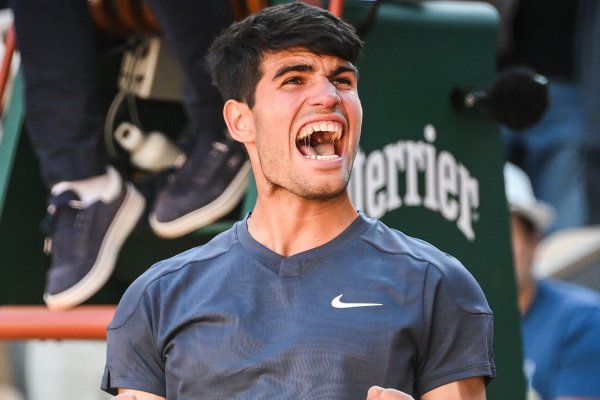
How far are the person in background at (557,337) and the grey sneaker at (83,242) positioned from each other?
1.74 m

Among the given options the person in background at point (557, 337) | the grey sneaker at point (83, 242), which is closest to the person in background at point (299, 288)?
the grey sneaker at point (83, 242)

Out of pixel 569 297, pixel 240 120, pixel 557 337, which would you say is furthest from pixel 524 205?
pixel 240 120

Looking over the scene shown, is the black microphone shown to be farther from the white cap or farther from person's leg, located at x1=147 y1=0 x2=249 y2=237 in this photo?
the white cap

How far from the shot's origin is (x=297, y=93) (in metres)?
3.11

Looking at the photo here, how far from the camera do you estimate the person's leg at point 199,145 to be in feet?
13.2

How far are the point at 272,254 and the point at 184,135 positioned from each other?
5.11 ft

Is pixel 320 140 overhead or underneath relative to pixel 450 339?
overhead

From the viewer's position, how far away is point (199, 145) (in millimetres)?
4168

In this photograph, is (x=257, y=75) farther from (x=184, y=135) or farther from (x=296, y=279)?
(x=184, y=135)

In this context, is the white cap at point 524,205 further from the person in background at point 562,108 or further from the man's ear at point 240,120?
the man's ear at point 240,120

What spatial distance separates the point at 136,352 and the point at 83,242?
1095 millimetres

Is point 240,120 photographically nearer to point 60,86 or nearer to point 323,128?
point 323,128

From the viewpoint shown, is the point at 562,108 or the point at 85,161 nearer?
the point at 85,161

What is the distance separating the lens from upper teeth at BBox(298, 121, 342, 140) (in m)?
3.08
